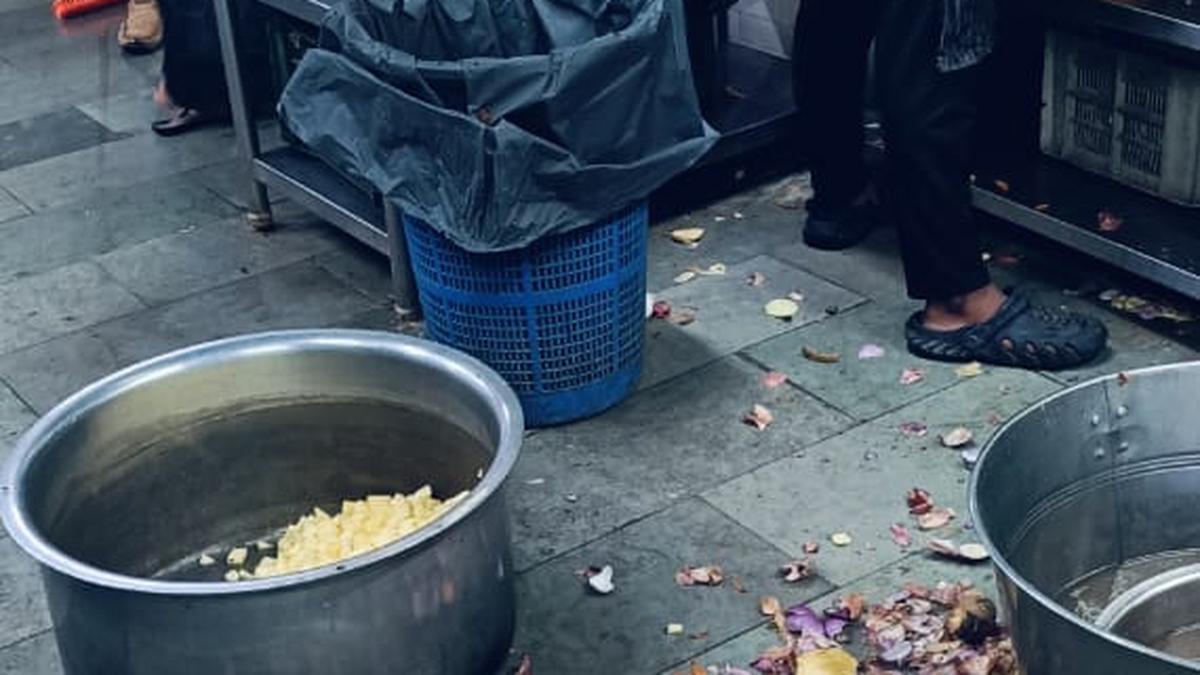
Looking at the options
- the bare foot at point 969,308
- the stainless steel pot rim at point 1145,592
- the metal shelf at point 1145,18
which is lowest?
the bare foot at point 969,308

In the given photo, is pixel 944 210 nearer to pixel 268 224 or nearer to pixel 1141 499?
pixel 1141 499

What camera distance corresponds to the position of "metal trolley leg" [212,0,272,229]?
4.48m

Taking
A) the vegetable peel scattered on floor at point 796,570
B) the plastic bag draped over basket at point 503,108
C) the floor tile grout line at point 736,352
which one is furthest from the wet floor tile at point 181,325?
the vegetable peel scattered on floor at point 796,570

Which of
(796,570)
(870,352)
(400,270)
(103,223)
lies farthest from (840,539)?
(103,223)

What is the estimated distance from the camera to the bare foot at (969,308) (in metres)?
3.78

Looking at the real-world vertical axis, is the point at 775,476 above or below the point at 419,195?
below

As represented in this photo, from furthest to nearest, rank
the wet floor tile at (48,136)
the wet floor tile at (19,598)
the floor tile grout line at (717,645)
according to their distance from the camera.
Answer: the wet floor tile at (48,136)
the wet floor tile at (19,598)
the floor tile grout line at (717,645)

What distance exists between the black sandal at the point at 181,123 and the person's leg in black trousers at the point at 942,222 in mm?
2512

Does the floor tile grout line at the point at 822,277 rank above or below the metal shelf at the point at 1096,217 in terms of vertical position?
below

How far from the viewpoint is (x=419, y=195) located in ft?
11.4

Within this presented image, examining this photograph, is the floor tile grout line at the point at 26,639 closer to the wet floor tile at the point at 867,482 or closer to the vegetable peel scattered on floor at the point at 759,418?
the wet floor tile at the point at 867,482

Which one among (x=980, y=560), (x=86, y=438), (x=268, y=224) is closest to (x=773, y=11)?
(x=268, y=224)

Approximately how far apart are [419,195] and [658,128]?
19.0 inches

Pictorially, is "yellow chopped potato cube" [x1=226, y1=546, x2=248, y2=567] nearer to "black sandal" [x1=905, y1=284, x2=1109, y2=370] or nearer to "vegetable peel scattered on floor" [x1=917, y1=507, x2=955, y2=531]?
"vegetable peel scattered on floor" [x1=917, y1=507, x2=955, y2=531]
